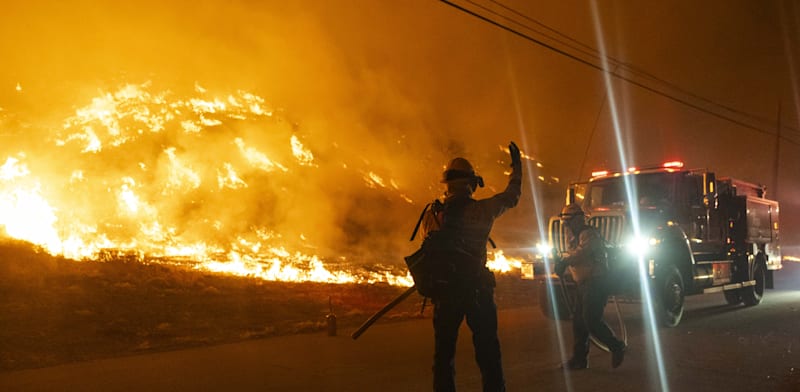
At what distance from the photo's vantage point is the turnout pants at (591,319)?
6.50 metres

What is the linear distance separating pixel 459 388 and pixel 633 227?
19.3 feet

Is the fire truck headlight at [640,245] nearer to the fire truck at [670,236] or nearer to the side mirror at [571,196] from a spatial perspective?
the fire truck at [670,236]

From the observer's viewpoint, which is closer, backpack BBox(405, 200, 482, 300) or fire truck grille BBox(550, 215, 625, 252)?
backpack BBox(405, 200, 482, 300)

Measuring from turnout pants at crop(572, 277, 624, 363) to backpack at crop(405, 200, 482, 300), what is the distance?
284 centimetres

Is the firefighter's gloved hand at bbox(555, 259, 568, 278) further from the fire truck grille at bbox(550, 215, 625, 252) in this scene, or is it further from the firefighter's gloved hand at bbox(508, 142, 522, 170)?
the fire truck grille at bbox(550, 215, 625, 252)

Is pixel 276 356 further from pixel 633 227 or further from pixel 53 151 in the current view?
pixel 53 151

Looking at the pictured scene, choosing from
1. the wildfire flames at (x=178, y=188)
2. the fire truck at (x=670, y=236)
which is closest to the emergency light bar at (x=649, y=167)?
the fire truck at (x=670, y=236)

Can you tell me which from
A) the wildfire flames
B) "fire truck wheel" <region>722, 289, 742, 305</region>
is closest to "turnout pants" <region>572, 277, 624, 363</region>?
"fire truck wheel" <region>722, 289, 742, 305</region>

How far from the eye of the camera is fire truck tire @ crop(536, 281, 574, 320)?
11.2 m

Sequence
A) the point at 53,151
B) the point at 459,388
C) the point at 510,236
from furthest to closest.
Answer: the point at 510,236
the point at 53,151
the point at 459,388

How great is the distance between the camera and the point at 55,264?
15.9 m

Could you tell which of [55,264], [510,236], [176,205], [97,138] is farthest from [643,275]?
[510,236]

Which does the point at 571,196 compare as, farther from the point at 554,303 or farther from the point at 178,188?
the point at 178,188

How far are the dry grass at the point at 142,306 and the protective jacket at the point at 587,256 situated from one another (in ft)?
14.8
